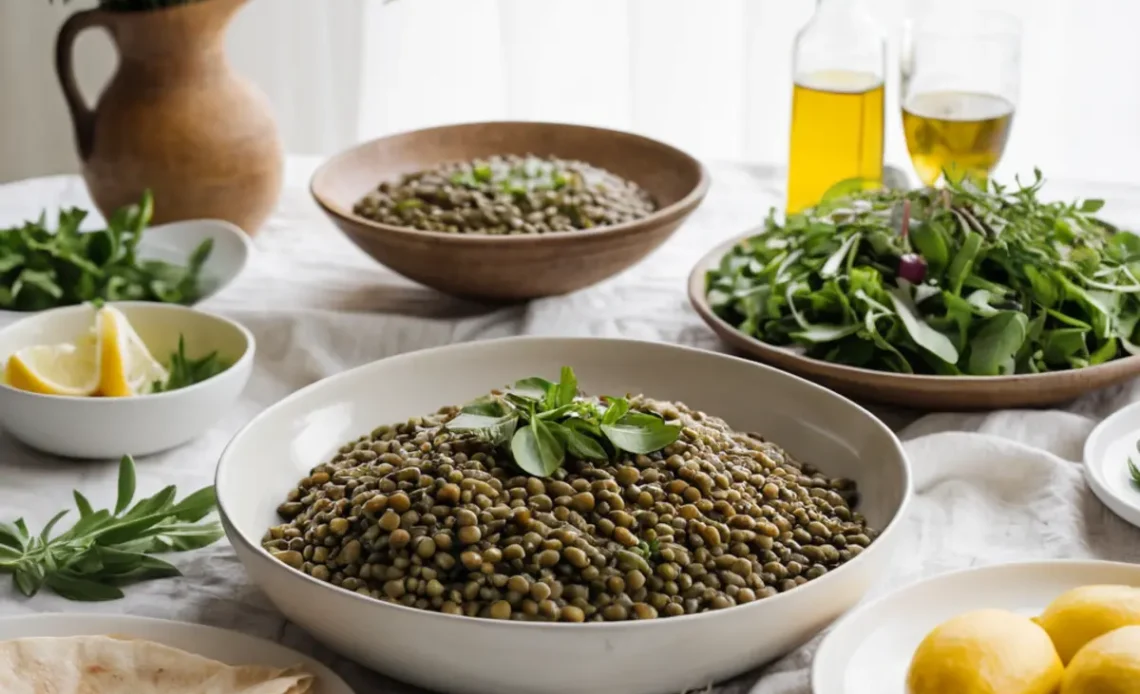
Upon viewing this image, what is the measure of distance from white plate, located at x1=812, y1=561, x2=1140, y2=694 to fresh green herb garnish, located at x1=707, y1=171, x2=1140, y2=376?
1.20ft

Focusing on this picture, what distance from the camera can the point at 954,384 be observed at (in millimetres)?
1359

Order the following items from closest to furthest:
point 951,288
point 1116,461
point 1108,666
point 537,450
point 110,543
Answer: point 1108,666 → point 537,450 → point 110,543 → point 1116,461 → point 951,288

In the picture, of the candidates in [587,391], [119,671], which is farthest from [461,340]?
[119,671]

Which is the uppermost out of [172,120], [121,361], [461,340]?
[172,120]

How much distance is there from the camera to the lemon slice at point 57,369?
134 centimetres

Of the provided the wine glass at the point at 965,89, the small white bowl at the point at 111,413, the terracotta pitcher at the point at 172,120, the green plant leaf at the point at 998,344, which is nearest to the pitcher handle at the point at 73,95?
the terracotta pitcher at the point at 172,120

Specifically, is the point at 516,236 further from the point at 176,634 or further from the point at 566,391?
the point at 176,634

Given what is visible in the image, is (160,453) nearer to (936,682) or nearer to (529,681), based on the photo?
(529,681)

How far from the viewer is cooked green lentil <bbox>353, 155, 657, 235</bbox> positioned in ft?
5.53

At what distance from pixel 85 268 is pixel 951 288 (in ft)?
3.37

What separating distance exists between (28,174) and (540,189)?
250 centimetres

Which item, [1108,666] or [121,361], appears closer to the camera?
[1108,666]

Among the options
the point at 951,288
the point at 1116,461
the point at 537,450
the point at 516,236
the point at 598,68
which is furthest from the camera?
the point at 598,68

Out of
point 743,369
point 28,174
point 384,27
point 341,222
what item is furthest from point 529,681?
point 28,174
